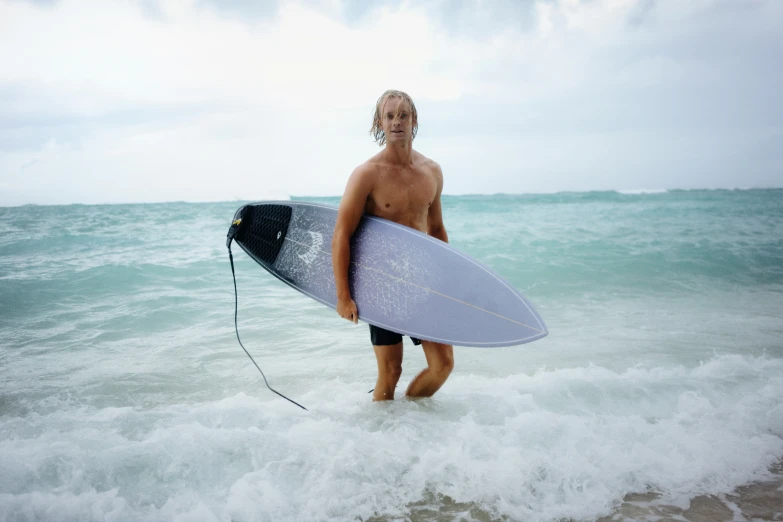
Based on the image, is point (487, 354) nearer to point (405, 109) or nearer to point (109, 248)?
point (405, 109)

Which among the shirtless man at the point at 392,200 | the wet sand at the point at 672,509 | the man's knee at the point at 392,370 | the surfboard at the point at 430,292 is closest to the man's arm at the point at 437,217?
the shirtless man at the point at 392,200

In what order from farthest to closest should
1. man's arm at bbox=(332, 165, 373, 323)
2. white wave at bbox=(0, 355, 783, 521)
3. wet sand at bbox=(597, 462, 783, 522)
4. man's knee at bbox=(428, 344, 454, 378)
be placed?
man's knee at bbox=(428, 344, 454, 378) → man's arm at bbox=(332, 165, 373, 323) → white wave at bbox=(0, 355, 783, 521) → wet sand at bbox=(597, 462, 783, 522)

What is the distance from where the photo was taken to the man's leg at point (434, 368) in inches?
100

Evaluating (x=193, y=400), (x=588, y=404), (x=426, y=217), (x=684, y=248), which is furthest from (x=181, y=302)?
(x=684, y=248)

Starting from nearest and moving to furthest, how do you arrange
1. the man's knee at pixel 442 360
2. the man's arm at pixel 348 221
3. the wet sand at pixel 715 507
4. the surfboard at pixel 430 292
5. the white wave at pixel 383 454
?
the wet sand at pixel 715 507, the white wave at pixel 383 454, the man's arm at pixel 348 221, the surfboard at pixel 430 292, the man's knee at pixel 442 360

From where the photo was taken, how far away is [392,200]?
242 cm

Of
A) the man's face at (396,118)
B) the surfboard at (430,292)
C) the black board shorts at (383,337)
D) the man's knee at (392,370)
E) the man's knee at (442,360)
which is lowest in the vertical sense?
the man's knee at (392,370)

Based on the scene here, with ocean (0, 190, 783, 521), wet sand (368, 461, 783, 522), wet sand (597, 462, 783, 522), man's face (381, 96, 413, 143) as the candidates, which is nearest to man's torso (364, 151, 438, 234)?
man's face (381, 96, 413, 143)

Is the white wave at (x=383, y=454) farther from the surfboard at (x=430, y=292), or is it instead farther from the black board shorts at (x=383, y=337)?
the surfboard at (x=430, y=292)

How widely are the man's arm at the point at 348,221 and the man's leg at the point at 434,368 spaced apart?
18.5 inches

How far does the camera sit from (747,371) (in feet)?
11.2

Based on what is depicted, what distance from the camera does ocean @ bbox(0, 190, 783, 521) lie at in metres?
2.00

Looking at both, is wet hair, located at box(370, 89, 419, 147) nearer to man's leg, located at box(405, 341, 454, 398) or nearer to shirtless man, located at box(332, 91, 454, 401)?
shirtless man, located at box(332, 91, 454, 401)

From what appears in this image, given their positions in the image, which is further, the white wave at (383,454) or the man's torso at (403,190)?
the man's torso at (403,190)
